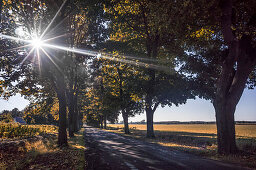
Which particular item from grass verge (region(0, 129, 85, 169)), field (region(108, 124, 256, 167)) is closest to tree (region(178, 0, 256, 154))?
field (region(108, 124, 256, 167))

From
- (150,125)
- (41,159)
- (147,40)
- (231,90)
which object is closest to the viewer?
(41,159)

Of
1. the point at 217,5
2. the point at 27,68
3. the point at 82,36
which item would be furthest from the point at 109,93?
the point at 217,5

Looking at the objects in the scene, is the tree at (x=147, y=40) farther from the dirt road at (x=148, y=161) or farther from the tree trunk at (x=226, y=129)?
the dirt road at (x=148, y=161)

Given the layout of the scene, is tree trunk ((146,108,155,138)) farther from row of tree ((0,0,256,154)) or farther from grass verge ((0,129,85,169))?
grass verge ((0,129,85,169))

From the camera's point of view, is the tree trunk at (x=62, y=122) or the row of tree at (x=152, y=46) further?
the tree trunk at (x=62, y=122)

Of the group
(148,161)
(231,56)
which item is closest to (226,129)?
(231,56)

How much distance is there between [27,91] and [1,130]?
4.34 metres

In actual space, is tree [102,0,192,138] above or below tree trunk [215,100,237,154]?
above

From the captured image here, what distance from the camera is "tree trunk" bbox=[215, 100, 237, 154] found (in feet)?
33.5

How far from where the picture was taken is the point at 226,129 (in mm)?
10461

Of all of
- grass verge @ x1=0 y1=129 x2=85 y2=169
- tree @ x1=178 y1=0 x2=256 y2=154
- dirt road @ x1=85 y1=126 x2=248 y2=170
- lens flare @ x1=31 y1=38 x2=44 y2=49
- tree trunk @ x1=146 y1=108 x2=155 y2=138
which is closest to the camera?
dirt road @ x1=85 y1=126 x2=248 y2=170

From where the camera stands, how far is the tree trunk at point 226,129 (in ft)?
33.5

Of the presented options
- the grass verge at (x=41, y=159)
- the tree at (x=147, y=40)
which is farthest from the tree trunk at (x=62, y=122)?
the tree at (x=147, y=40)

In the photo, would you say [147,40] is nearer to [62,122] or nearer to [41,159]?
[62,122]
